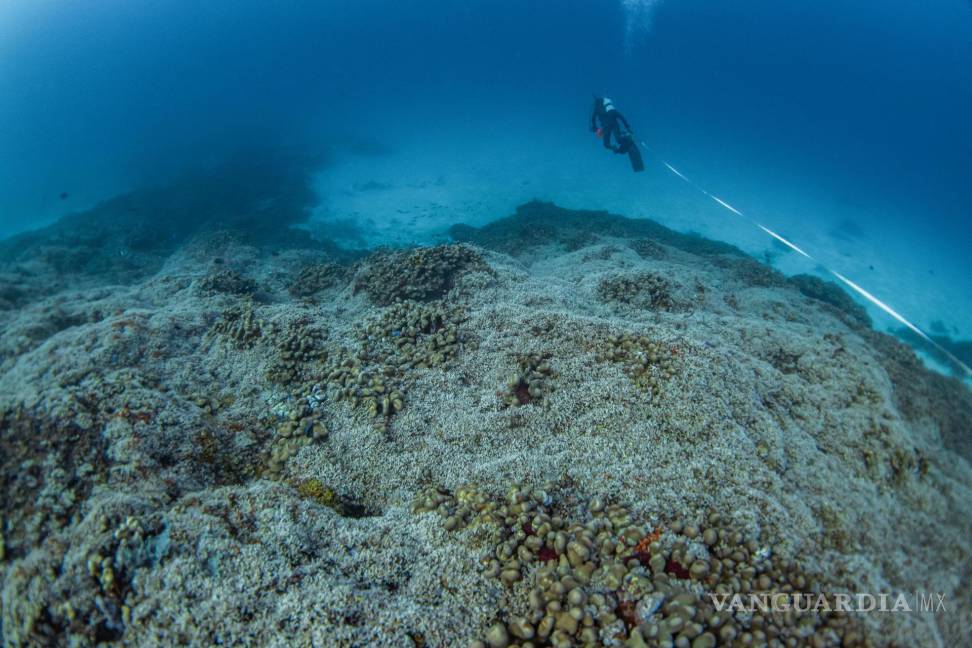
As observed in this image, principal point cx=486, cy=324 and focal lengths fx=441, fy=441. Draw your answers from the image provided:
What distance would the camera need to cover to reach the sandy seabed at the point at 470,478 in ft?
12.0

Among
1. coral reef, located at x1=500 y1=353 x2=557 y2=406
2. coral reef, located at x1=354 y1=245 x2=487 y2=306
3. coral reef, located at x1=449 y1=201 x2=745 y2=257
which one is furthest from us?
coral reef, located at x1=449 y1=201 x2=745 y2=257

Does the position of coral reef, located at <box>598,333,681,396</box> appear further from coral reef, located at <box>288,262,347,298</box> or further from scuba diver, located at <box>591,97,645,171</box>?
scuba diver, located at <box>591,97,645,171</box>

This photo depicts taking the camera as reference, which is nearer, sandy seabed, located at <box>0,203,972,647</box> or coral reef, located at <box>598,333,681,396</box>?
sandy seabed, located at <box>0,203,972,647</box>

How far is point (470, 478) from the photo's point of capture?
17.0 ft

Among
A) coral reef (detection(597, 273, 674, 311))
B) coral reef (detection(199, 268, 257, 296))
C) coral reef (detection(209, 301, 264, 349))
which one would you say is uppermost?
coral reef (detection(597, 273, 674, 311))

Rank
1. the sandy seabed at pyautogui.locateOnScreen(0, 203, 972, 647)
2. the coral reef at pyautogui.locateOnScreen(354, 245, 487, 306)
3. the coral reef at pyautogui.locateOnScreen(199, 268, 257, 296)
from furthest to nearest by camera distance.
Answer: the coral reef at pyautogui.locateOnScreen(199, 268, 257, 296)
the coral reef at pyautogui.locateOnScreen(354, 245, 487, 306)
the sandy seabed at pyautogui.locateOnScreen(0, 203, 972, 647)

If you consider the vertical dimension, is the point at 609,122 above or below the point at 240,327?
above

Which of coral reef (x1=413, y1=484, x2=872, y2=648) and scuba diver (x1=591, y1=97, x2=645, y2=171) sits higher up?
scuba diver (x1=591, y1=97, x2=645, y2=171)

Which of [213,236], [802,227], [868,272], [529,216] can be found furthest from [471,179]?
[868,272]

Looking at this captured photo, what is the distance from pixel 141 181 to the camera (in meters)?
43.2

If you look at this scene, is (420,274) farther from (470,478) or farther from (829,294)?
(829,294)

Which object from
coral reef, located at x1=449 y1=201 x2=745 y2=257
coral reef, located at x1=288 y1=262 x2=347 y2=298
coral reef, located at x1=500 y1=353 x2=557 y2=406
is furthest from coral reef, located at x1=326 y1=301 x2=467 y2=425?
coral reef, located at x1=449 y1=201 x2=745 y2=257

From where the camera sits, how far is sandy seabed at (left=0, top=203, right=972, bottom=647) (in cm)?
366

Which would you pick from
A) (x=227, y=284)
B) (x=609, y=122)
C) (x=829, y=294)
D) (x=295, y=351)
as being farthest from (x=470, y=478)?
(x=609, y=122)
